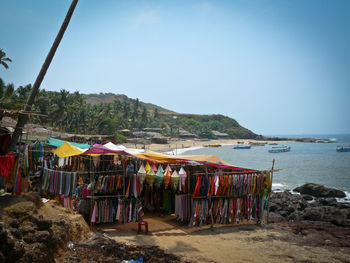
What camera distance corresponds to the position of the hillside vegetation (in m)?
31.3

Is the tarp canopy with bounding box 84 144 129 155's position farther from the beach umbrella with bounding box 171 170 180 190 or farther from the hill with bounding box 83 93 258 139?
the hill with bounding box 83 93 258 139

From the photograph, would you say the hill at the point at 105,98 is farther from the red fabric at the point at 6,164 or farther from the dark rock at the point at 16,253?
the dark rock at the point at 16,253

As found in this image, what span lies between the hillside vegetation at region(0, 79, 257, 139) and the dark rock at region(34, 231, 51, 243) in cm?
1225

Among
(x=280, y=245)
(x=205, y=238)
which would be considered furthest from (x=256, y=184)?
(x=205, y=238)

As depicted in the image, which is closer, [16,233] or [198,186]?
[16,233]

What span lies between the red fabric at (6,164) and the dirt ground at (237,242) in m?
2.90

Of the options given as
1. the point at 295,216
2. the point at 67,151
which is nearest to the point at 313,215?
the point at 295,216

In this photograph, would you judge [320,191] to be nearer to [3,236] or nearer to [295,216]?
[295,216]

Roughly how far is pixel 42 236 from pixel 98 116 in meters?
43.2

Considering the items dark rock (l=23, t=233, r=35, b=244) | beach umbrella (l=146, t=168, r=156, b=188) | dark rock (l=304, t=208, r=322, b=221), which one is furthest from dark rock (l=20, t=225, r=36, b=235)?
dark rock (l=304, t=208, r=322, b=221)

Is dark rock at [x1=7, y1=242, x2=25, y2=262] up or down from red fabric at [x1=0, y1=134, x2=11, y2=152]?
down

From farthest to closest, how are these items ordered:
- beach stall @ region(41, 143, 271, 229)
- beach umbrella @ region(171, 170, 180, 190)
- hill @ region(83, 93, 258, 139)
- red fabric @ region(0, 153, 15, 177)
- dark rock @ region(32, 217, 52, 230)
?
hill @ region(83, 93, 258, 139) < beach umbrella @ region(171, 170, 180, 190) < beach stall @ region(41, 143, 271, 229) < red fabric @ region(0, 153, 15, 177) < dark rock @ region(32, 217, 52, 230)

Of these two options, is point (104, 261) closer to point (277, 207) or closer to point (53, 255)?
point (53, 255)

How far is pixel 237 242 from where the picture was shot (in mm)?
7688
